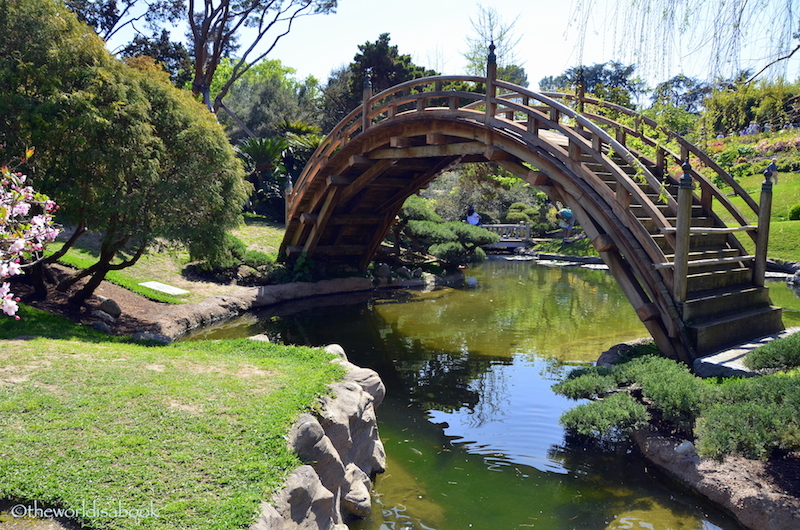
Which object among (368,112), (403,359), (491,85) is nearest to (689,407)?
(403,359)

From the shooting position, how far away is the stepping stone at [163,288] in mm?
12492

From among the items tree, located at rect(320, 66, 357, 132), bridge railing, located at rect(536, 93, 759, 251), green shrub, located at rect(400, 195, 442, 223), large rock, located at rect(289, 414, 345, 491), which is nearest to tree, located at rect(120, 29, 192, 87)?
tree, located at rect(320, 66, 357, 132)

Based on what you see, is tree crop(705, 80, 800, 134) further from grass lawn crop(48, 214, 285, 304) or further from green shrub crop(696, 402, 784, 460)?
grass lawn crop(48, 214, 285, 304)

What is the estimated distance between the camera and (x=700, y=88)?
561 centimetres

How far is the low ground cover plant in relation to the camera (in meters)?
4.74

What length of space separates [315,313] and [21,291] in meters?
5.60

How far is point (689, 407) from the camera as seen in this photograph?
18.3 ft

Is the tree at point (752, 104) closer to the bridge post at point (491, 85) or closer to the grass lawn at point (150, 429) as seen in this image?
the bridge post at point (491, 85)

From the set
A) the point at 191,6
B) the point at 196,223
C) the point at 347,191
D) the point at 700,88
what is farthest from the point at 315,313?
the point at 191,6

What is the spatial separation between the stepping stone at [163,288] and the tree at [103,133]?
2388mm

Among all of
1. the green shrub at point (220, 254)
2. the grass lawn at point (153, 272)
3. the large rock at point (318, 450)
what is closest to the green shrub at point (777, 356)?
the large rock at point (318, 450)

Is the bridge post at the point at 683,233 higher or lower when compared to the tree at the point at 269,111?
lower

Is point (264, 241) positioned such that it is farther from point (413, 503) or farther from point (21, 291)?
point (413, 503)

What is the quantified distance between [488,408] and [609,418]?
2.02 meters
